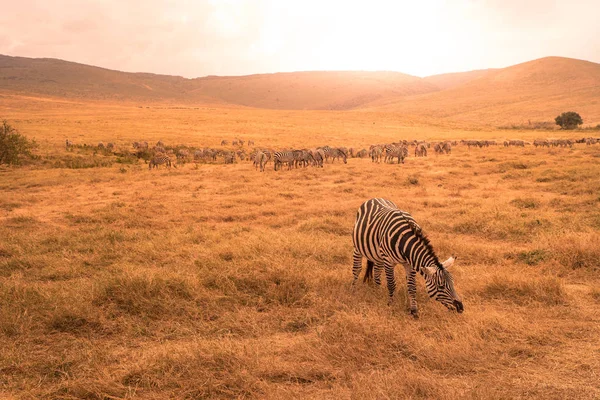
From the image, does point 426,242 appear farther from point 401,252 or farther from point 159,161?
point 159,161

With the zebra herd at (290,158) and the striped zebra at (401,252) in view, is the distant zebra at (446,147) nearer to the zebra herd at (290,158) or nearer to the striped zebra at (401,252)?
the zebra herd at (290,158)

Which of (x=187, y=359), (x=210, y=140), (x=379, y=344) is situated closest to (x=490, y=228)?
(x=379, y=344)

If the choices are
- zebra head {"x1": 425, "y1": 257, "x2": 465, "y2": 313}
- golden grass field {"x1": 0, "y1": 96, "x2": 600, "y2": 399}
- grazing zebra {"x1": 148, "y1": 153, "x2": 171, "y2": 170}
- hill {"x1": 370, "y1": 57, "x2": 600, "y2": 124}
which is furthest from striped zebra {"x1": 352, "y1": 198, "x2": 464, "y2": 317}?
hill {"x1": 370, "y1": 57, "x2": 600, "y2": 124}

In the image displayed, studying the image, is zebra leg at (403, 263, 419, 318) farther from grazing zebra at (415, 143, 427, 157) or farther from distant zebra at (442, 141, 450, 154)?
distant zebra at (442, 141, 450, 154)

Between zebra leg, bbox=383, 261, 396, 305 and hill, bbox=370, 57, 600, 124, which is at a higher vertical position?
hill, bbox=370, 57, 600, 124

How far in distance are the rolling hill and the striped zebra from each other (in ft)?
263

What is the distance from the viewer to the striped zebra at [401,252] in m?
5.34

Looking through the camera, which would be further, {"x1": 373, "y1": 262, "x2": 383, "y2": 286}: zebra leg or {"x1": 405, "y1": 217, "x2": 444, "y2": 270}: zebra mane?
{"x1": 373, "y1": 262, "x2": 383, "y2": 286}: zebra leg

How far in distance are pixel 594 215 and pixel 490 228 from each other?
3.18 meters

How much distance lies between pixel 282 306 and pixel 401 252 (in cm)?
198

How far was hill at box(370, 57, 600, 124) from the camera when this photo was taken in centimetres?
8425

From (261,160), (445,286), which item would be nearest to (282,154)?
(261,160)

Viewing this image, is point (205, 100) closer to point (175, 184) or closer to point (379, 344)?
point (175, 184)

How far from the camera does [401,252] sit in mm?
5648
